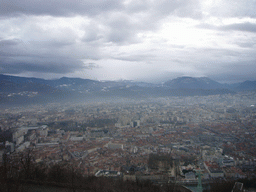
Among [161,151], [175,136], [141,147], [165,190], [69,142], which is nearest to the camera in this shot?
[165,190]

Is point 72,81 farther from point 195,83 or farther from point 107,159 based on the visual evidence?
point 107,159

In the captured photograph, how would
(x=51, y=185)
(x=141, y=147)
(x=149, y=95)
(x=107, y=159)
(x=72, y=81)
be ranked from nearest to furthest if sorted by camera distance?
(x=51, y=185), (x=107, y=159), (x=141, y=147), (x=149, y=95), (x=72, y=81)

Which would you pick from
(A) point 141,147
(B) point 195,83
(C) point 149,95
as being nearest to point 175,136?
(A) point 141,147

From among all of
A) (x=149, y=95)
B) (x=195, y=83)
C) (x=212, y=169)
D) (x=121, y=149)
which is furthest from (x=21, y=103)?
(x=195, y=83)

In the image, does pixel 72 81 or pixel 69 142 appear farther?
pixel 72 81

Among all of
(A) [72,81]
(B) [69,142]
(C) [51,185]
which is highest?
(A) [72,81]

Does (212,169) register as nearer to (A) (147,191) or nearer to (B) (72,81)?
(A) (147,191)

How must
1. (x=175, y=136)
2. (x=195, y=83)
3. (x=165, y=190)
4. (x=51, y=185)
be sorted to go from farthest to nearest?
(x=195, y=83)
(x=175, y=136)
(x=165, y=190)
(x=51, y=185)

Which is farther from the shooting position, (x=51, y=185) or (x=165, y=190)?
(x=165, y=190)

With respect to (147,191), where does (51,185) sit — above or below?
above
